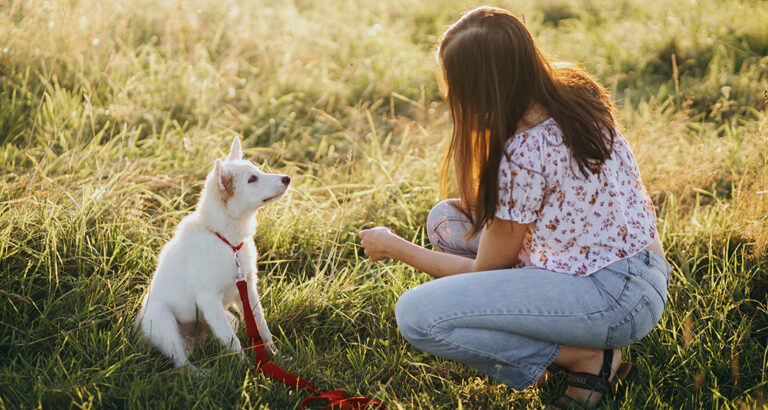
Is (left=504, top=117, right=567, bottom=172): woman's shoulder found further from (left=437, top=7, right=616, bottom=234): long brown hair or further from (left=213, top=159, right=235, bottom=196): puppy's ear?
(left=213, top=159, right=235, bottom=196): puppy's ear

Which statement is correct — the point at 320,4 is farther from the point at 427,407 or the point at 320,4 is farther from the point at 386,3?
the point at 427,407

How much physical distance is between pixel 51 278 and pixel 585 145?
7.49 ft

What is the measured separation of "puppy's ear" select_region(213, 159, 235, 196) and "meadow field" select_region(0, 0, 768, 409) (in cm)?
59

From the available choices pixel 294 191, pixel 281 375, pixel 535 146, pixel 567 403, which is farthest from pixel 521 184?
pixel 294 191

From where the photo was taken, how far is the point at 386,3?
8102 millimetres

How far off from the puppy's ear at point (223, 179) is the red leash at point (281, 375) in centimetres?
A: 27

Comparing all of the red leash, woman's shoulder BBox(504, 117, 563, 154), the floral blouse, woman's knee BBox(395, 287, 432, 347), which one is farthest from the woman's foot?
woman's shoulder BBox(504, 117, 563, 154)

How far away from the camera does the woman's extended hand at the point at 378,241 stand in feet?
7.68

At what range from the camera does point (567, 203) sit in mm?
2043

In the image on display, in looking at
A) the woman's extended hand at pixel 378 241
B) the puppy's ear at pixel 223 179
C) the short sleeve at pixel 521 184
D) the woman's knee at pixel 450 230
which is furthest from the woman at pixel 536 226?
the puppy's ear at pixel 223 179

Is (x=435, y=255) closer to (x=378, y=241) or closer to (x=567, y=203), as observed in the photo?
(x=378, y=241)

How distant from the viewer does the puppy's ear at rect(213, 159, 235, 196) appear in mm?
2443

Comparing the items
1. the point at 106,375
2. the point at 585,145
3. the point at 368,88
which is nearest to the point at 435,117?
the point at 368,88

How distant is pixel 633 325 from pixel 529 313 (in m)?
0.38
